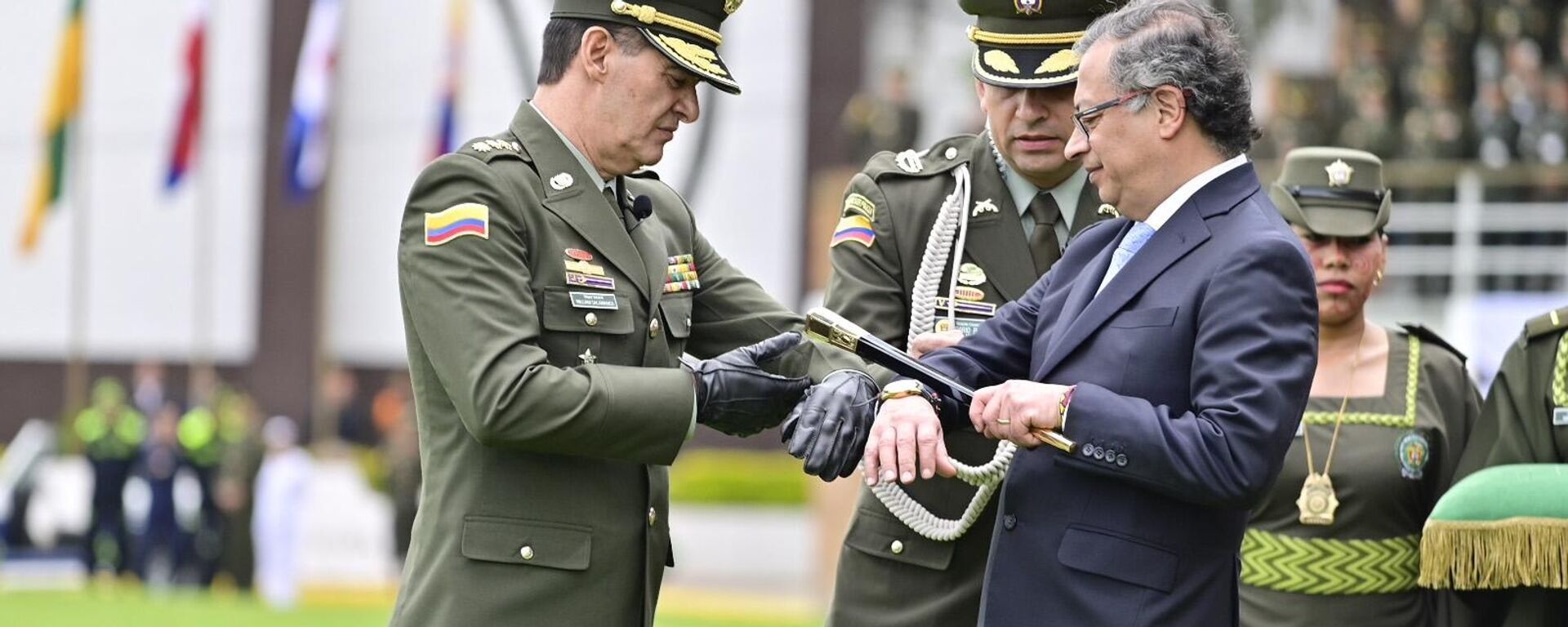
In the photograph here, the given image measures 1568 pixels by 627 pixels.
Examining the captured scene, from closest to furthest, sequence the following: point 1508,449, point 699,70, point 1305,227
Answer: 1. point 699,70
2. point 1508,449
3. point 1305,227

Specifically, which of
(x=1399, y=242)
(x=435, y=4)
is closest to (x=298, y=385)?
(x=435, y=4)

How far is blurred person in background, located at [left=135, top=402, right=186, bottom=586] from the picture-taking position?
21.9 metres

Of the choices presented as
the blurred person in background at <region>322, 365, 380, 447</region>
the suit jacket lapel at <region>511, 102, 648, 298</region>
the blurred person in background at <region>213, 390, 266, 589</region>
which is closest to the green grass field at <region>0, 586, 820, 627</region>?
the blurred person in background at <region>213, 390, 266, 589</region>

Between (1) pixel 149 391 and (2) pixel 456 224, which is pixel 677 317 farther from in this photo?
(1) pixel 149 391

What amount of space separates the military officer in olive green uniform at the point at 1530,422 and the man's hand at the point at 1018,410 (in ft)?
5.32

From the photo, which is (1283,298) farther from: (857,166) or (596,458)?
(857,166)

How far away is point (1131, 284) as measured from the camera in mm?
3723

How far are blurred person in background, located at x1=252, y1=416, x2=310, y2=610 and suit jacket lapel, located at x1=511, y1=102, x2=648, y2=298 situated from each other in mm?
15094

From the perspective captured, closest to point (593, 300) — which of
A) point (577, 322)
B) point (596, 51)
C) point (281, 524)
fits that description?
point (577, 322)

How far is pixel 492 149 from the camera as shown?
4.09 metres

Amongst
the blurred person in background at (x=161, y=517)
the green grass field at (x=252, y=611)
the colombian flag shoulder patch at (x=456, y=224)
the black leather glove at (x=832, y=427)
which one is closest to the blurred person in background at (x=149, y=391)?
the blurred person in background at (x=161, y=517)

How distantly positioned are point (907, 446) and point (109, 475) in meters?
19.8

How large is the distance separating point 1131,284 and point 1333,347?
6.31 ft

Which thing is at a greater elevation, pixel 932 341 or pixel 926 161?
pixel 926 161
